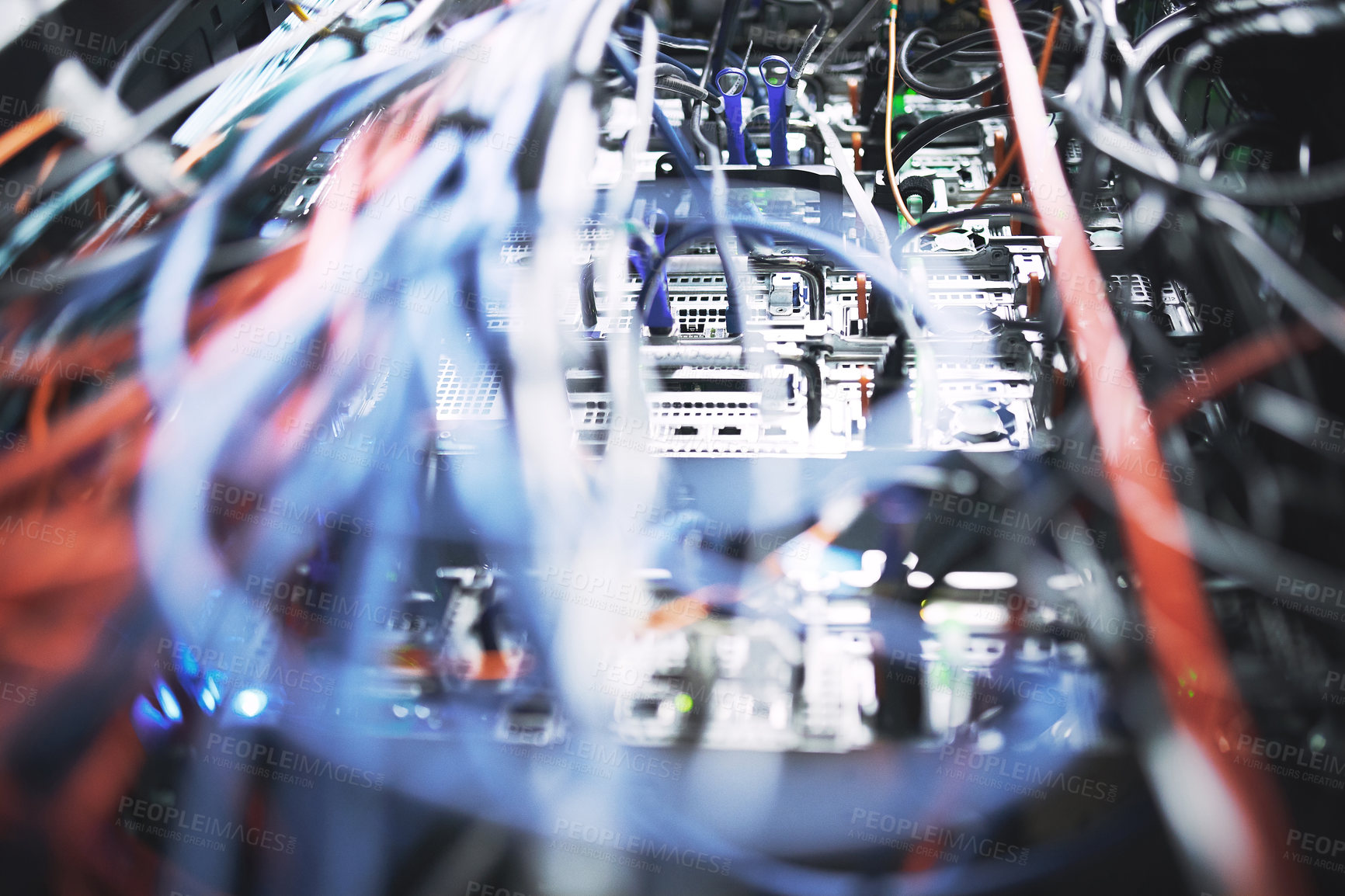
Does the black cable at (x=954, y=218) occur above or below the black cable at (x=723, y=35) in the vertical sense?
below

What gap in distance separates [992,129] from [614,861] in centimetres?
107

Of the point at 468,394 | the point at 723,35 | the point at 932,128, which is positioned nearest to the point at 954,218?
the point at 932,128

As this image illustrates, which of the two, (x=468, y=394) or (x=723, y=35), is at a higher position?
(x=723, y=35)

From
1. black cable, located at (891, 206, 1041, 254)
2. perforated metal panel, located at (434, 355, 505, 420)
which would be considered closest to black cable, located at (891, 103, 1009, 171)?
black cable, located at (891, 206, 1041, 254)

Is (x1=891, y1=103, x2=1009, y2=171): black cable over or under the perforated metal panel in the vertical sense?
over

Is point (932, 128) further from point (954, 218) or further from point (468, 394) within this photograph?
point (468, 394)

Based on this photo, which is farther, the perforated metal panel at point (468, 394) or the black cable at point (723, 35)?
A: the black cable at point (723, 35)

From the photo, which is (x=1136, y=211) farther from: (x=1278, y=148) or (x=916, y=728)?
(x=916, y=728)

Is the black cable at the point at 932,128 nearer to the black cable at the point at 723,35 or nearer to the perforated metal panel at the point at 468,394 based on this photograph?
the black cable at the point at 723,35

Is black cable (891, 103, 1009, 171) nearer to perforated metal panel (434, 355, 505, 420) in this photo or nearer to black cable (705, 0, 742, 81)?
black cable (705, 0, 742, 81)

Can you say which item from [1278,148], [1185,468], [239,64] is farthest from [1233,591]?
[239,64]

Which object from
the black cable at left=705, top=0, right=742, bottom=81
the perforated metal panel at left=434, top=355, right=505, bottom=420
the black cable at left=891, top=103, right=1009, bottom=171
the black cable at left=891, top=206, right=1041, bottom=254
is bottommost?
the perforated metal panel at left=434, top=355, right=505, bottom=420

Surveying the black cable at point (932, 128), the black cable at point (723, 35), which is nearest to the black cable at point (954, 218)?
the black cable at point (932, 128)

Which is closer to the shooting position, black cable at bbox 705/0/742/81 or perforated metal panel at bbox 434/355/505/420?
perforated metal panel at bbox 434/355/505/420
